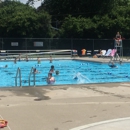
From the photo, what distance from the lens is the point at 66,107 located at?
321 inches

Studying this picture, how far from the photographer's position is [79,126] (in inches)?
250

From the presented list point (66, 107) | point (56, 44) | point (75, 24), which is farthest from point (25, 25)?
point (66, 107)

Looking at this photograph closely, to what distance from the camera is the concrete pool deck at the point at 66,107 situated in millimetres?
6453

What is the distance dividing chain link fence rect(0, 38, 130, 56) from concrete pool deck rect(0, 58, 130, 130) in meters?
25.2

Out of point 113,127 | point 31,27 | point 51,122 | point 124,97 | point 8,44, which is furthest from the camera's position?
point 31,27

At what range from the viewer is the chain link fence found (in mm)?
35812

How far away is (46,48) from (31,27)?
5.26m

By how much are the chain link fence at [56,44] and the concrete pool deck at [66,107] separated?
2518 centimetres

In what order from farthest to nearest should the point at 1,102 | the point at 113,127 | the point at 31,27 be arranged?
the point at 31,27, the point at 1,102, the point at 113,127

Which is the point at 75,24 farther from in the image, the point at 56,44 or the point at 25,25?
the point at 25,25

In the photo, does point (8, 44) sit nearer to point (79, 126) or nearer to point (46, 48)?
point (46, 48)

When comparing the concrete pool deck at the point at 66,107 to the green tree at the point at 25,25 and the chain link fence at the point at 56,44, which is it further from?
the green tree at the point at 25,25

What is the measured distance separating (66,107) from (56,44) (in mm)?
29082

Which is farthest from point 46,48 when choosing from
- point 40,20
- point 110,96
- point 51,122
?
point 51,122
